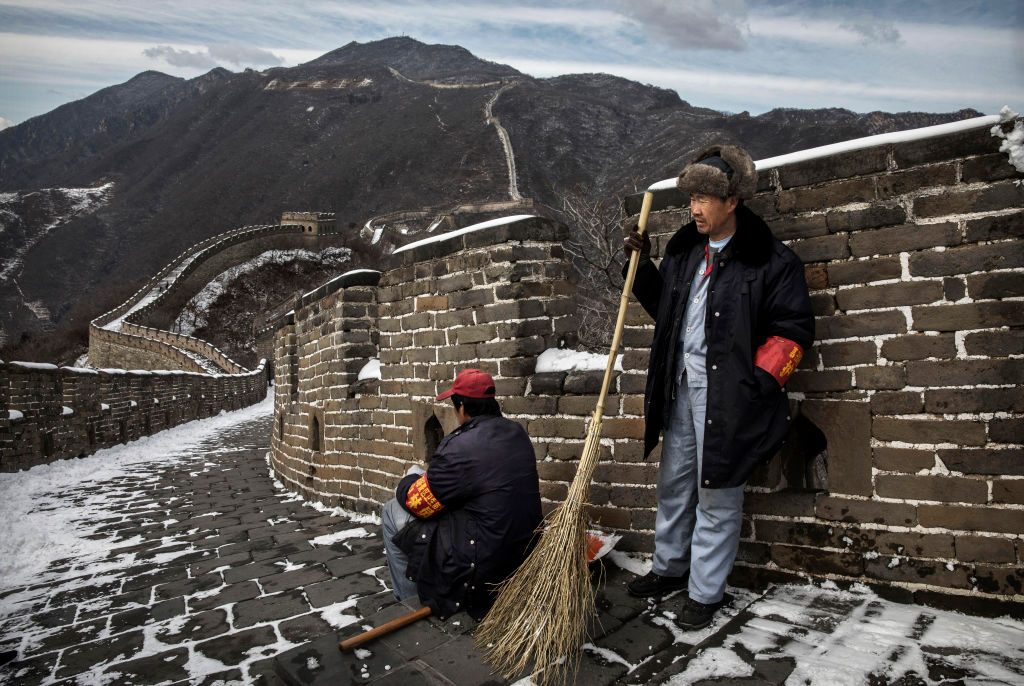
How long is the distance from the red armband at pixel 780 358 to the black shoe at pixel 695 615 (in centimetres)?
113

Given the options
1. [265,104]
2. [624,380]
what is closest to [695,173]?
[624,380]

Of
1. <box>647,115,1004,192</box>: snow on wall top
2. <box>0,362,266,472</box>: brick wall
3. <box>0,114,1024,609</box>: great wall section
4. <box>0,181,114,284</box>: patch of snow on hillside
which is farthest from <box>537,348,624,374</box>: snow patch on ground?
<box>0,181,114,284</box>: patch of snow on hillside

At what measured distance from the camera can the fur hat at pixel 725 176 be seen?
2801mm

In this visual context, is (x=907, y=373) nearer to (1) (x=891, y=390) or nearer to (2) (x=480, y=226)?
(1) (x=891, y=390)

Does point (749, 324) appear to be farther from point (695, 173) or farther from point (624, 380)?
point (624, 380)

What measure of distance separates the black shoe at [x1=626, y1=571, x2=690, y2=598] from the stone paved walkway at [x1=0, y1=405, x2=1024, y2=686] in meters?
0.06

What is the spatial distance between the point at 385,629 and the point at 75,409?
1166 centimetres

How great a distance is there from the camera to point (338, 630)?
2.88 m

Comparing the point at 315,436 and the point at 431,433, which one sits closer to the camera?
the point at 431,433

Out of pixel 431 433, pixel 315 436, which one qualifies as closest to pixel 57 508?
pixel 315 436

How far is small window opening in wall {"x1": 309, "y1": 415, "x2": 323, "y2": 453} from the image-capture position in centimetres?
764

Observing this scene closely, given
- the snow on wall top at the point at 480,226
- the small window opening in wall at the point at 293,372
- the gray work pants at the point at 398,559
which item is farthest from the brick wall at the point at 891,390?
the small window opening in wall at the point at 293,372

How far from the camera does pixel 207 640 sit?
11.4 feet

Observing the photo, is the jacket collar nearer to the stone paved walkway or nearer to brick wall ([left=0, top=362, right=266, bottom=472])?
the stone paved walkway
